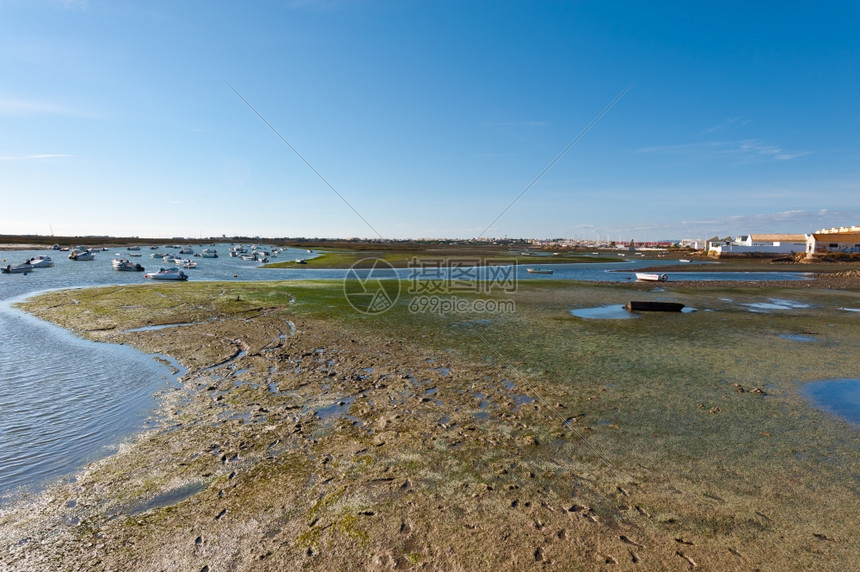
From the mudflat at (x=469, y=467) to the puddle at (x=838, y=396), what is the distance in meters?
0.42

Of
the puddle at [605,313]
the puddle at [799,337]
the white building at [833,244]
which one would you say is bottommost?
the puddle at [799,337]

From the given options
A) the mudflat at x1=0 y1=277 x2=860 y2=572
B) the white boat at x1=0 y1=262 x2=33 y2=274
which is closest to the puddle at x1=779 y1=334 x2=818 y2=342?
the mudflat at x1=0 y1=277 x2=860 y2=572

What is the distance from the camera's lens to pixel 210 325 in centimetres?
2466

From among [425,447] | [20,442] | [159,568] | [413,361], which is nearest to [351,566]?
[159,568]

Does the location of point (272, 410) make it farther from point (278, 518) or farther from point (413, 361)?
point (413, 361)

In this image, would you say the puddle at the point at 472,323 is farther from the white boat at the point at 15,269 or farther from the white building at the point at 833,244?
the white building at the point at 833,244

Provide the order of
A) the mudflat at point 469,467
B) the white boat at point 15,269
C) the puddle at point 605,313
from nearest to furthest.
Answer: the mudflat at point 469,467
the puddle at point 605,313
the white boat at point 15,269

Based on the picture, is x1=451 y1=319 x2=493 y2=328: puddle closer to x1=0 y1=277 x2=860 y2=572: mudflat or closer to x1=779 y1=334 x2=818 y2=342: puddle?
x1=0 y1=277 x2=860 y2=572: mudflat

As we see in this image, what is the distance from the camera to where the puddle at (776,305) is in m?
33.0

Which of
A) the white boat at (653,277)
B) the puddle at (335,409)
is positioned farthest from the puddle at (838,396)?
the white boat at (653,277)

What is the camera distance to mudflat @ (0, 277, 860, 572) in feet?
22.4

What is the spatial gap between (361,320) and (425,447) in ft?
56.4

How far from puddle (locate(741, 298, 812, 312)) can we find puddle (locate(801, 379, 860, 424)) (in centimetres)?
1929

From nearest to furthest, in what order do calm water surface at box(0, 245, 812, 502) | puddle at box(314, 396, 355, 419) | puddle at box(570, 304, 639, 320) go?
calm water surface at box(0, 245, 812, 502) → puddle at box(314, 396, 355, 419) → puddle at box(570, 304, 639, 320)
